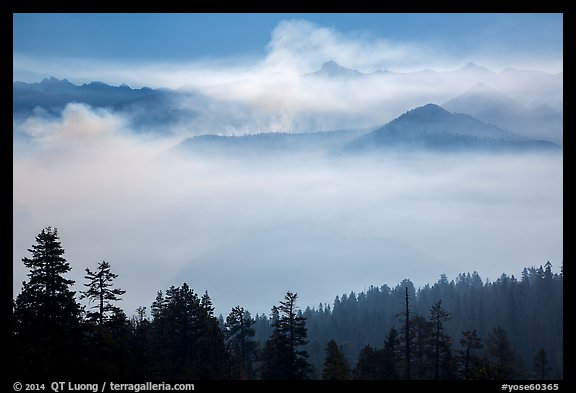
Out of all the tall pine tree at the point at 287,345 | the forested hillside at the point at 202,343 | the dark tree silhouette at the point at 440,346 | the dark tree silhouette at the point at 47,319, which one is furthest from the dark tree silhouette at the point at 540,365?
the dark tree silhouette at the point at 47,319

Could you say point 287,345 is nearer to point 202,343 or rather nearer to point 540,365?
point 202,343

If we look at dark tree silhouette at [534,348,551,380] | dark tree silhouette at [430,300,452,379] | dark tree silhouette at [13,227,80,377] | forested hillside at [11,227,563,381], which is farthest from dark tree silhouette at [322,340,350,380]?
dark tree silhouette at [534,348,551,380]

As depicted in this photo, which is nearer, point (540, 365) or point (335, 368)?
point (335, 368)

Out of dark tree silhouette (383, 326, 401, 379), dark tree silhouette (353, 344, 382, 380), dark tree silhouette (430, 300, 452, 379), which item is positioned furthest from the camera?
dark tree silhouette (383, 326, 401, 379)

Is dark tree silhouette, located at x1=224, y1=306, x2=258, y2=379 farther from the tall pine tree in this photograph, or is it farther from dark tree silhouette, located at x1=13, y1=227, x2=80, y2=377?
dark tree silhouette, located at x1=13, y1=227, x2=80, y2=377

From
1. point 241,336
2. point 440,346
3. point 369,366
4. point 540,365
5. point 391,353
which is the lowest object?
point 540,365

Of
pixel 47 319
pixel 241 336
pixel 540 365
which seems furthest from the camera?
pixel 540 365

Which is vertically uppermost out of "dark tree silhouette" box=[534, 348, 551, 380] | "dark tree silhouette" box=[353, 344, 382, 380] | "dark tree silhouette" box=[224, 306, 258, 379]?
"dark tree silhouette" box=[224, 306, 258, 379]

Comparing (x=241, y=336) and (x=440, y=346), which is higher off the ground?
(x=241, y=336)

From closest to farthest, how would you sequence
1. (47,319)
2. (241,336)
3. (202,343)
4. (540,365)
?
(47,319) < (202,343) < (241,336) < (540,365)

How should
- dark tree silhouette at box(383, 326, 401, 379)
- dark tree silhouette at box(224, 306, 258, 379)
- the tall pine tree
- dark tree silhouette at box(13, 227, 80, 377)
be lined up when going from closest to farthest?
dark tree silhouette at box(13, 227, 80, 377) < the tall pine tree < dark tree silhouette at box(383, 326, 401, 379) < dark tree silhouette at box(224, 306, 258, 379)

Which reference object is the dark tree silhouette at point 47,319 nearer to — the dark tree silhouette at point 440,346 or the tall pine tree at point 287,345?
the tall pine tree at point 287,345

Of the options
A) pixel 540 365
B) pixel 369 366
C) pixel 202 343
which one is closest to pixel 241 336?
pixel 202 343

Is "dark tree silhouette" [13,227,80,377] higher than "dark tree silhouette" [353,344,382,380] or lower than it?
higher
